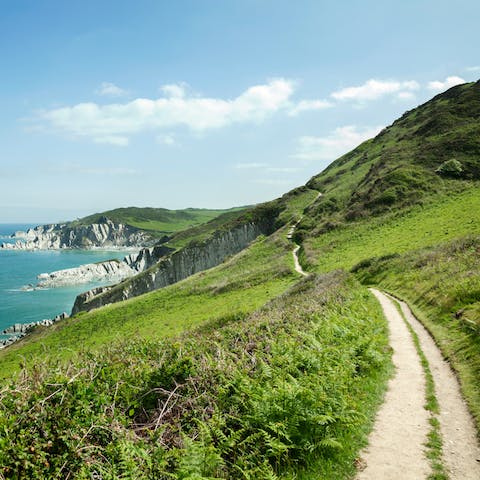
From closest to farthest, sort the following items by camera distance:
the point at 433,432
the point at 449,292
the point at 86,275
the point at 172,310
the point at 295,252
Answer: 1. the point at 433,432
2. the point at 449,292
3. the point at 172,310
4. the point at 295,252
5. the point at 86,275

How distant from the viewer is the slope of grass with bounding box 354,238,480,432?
584 inches

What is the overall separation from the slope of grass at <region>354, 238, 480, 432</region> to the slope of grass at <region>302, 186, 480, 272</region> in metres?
7.05

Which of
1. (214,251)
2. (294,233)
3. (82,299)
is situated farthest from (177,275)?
(294,233)

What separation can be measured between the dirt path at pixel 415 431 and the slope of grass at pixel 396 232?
33.6m

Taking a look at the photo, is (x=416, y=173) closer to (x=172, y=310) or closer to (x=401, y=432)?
(x=172, y=310)

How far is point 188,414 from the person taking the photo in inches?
355

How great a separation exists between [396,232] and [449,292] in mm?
36533

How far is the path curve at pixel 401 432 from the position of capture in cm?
863

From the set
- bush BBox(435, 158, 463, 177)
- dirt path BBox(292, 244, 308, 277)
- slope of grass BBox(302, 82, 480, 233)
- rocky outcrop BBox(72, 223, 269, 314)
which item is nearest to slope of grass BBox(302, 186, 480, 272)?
dirt path BBox(292, 244, 308, 277)

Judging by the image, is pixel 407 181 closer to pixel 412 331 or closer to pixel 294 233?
pixel 294 233

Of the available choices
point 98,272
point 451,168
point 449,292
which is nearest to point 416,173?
point 451,168

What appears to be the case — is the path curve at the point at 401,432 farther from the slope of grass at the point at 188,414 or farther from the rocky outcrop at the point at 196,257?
the rocky outcrop at the point at 196,257

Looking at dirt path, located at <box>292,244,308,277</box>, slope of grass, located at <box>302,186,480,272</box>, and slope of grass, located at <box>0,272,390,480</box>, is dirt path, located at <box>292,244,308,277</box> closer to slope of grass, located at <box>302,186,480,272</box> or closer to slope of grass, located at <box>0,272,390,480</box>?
slope of grass, located at <box>302,186,480,272</box>

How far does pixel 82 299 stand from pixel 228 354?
10013 cm
